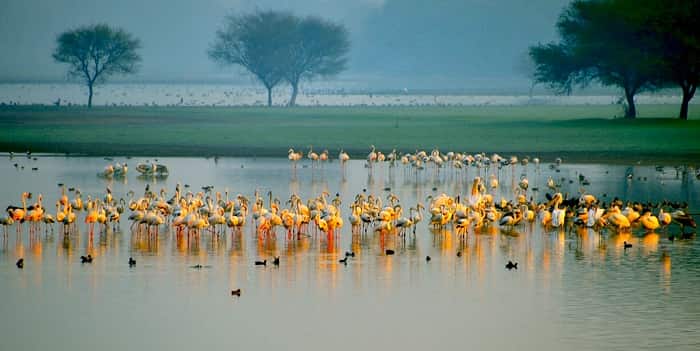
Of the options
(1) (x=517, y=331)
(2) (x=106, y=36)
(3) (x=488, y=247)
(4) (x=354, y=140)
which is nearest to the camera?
(1) (x=517, y=331)

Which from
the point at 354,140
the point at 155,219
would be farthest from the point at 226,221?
the point at 354,140

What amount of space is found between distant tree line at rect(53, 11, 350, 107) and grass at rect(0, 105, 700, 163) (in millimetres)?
35703

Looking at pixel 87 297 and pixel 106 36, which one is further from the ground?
pixel 106 36

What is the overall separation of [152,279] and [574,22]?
6129 centimetres

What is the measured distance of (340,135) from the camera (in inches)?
2430

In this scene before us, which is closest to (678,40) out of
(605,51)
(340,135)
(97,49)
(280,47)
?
(605,51)

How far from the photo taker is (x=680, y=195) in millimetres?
34344

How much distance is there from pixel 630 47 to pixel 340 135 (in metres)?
19.3

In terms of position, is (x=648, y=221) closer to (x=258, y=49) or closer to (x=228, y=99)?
(x=258, y=49)

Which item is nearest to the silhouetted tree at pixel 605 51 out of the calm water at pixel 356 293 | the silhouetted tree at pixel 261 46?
the calm water at pixel 356 293

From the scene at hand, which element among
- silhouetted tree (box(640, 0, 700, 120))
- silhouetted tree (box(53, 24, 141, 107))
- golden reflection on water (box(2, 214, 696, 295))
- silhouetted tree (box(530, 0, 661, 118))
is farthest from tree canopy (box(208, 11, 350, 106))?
golden reflection on water (box(2, 214, 696, 295))

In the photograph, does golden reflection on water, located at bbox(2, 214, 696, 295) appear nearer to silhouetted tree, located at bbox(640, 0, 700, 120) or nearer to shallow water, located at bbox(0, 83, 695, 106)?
silhouetted tree, located at bbox(640, 0, 700, 120)

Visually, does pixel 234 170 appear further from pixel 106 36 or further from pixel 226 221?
pixel 106 36

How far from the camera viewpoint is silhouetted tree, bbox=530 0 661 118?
7144 cm
